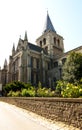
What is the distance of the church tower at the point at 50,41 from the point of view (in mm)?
58688

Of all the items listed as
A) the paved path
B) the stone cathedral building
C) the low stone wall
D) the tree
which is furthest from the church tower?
the paved path

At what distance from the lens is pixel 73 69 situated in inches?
1234

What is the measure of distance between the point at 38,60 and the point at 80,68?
2316 cm

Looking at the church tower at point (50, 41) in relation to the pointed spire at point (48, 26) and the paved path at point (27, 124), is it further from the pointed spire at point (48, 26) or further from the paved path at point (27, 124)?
the paved path at point (27, 124)

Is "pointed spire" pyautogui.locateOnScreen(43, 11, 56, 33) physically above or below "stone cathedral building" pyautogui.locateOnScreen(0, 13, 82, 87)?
above

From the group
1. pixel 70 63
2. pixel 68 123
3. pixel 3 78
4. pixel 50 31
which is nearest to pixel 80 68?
pixel 70 63

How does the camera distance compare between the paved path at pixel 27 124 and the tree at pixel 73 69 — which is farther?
the tree at pixel 73 69

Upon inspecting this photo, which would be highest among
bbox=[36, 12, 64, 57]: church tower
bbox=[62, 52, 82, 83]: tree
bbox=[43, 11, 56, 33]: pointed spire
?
bbox=[43, 11, 56, 33]: pointed spire

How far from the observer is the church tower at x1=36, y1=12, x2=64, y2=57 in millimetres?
58688

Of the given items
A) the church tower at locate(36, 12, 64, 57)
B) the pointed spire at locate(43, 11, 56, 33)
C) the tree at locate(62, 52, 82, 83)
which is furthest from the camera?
the pointed spire at locate(43, 11, 56, 33)

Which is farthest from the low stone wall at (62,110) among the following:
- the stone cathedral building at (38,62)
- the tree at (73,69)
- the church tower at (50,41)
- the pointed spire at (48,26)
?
the pointed spire at (48,26)

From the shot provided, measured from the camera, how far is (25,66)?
4819 cm

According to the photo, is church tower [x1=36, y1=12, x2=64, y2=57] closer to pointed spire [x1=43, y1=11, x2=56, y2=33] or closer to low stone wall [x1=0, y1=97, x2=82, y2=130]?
pointed spire [x1=43, y1=11, x2=56, y2=33]

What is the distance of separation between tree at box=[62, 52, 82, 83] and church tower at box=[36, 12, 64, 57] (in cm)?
2389
